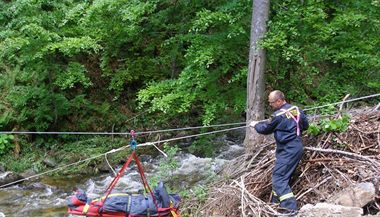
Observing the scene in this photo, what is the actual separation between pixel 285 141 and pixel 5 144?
9.60 m

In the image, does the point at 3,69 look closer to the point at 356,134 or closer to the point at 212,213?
the point at 212,213

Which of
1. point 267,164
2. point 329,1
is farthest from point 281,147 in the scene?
point 329,1

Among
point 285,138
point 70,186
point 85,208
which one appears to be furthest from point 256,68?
point 70,186

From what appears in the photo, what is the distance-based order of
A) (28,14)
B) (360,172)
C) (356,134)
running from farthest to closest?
(28,14) → (356,134) → (360,172)

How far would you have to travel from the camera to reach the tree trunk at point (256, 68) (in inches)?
341

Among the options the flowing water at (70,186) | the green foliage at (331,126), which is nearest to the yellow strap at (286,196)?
the green foliage at (331,126)

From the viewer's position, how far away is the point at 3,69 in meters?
14.1

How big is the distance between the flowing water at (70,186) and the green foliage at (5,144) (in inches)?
71.2

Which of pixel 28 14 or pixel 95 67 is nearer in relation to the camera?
pixel 28 14

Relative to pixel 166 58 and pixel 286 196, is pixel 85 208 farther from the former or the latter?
pixel 166 58

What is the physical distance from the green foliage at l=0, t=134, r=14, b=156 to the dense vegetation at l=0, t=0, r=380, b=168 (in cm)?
4

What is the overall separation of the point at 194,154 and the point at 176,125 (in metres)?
1.75

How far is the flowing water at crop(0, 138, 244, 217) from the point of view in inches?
383

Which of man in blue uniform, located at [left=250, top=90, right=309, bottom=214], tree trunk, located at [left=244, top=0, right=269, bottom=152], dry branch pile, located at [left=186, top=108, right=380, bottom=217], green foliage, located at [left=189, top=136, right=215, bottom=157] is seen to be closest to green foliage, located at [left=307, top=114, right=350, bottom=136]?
dry branch pile, located at [left=186, top=108, right=380, bottom=217]
